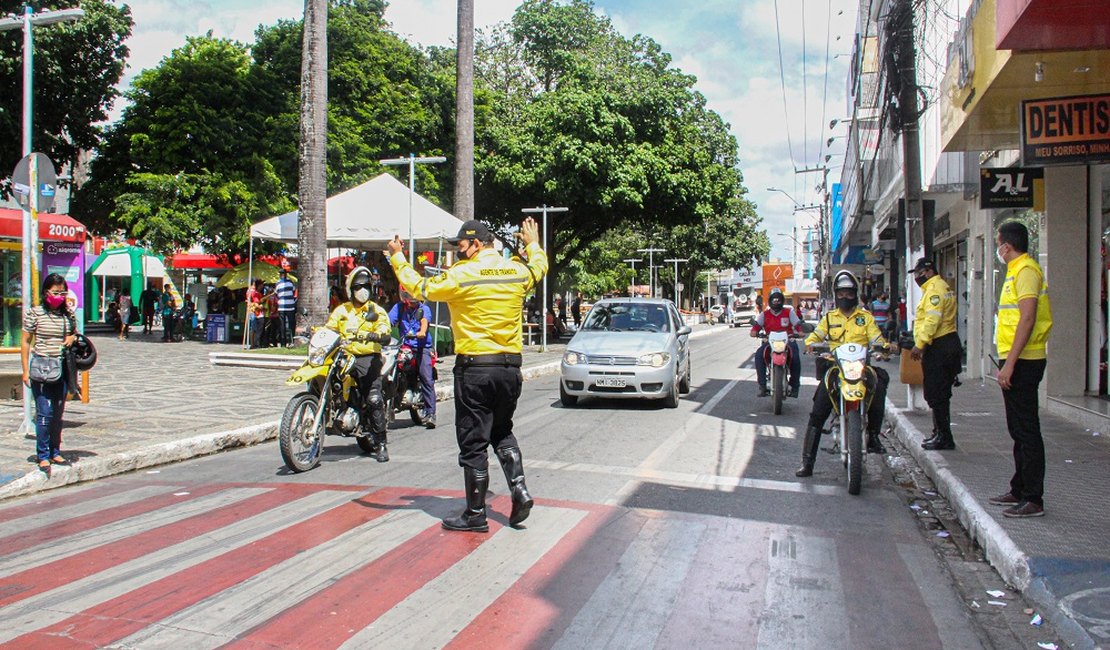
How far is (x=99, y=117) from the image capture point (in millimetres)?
24531

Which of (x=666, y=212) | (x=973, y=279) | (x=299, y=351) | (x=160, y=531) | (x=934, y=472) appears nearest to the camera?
(x=160, y=531)

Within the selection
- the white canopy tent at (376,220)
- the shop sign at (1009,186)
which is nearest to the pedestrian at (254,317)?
the white canopy tent at (376,220)

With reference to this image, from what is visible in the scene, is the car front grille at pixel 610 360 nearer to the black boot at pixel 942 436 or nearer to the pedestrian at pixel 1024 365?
the black boot at pixel 942 436

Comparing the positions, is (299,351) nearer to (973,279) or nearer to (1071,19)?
(973,279)

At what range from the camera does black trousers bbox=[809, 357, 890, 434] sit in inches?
299

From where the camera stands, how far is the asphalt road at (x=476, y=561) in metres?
4.09

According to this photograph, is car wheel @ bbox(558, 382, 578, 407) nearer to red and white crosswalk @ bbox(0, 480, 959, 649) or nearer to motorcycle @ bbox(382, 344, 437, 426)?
motorcycle @ bbox(382, 344, 437, 426)

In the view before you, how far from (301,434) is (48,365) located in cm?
212

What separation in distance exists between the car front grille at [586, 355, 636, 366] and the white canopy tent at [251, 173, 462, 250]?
8.04 metres

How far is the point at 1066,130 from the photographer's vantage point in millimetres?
8562

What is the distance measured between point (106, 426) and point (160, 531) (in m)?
4.67

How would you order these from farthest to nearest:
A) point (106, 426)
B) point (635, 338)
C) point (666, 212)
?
1. point (666, 212)
2. point (635, 338)
3. point (106, 426)

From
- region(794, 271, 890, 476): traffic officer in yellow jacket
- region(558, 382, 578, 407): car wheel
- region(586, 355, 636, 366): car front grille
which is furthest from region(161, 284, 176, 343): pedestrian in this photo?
region(794, 271, 890, 476): traffic officer in yellow jacket

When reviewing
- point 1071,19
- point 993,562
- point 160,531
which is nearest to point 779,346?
point 1071,19
